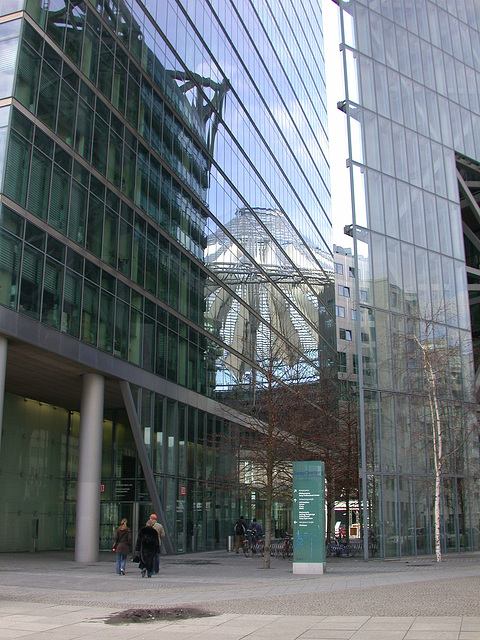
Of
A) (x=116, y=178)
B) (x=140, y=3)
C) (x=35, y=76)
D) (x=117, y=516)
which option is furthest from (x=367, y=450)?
(x=140, y=3)

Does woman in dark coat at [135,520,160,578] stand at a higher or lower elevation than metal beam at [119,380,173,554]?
lower

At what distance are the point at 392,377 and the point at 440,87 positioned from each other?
60.5ft

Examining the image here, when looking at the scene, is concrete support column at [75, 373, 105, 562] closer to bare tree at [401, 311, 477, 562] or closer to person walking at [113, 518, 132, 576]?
person walking at [113, 518, 132, 576]

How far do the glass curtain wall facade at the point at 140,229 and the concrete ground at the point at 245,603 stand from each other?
8.60 m

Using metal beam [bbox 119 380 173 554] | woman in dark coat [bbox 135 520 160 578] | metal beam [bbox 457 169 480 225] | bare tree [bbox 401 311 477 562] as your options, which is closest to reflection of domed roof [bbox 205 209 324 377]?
bare tree [bbox 401 311 477 562]

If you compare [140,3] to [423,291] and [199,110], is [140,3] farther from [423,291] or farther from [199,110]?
[423,291]

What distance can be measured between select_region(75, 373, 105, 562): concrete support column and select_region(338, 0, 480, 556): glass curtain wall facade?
36.2 feet

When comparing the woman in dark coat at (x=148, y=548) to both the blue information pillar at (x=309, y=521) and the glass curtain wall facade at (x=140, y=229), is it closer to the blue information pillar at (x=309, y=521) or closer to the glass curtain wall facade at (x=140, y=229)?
the blue information pillar at (x=309, y=521)

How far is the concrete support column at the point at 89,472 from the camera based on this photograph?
25859 mm

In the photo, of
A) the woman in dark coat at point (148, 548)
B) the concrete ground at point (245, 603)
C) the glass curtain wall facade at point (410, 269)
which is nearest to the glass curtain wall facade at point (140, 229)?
the glass curtain wall facade at point (410, 269)

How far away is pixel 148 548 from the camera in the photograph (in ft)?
62.6

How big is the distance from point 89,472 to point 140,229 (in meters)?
11.0

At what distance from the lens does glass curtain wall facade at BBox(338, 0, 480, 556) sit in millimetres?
30297

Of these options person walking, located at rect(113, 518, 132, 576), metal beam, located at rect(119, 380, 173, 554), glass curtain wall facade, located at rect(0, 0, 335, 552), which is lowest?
person walking, located at rect(113, 518, 132, 576)
